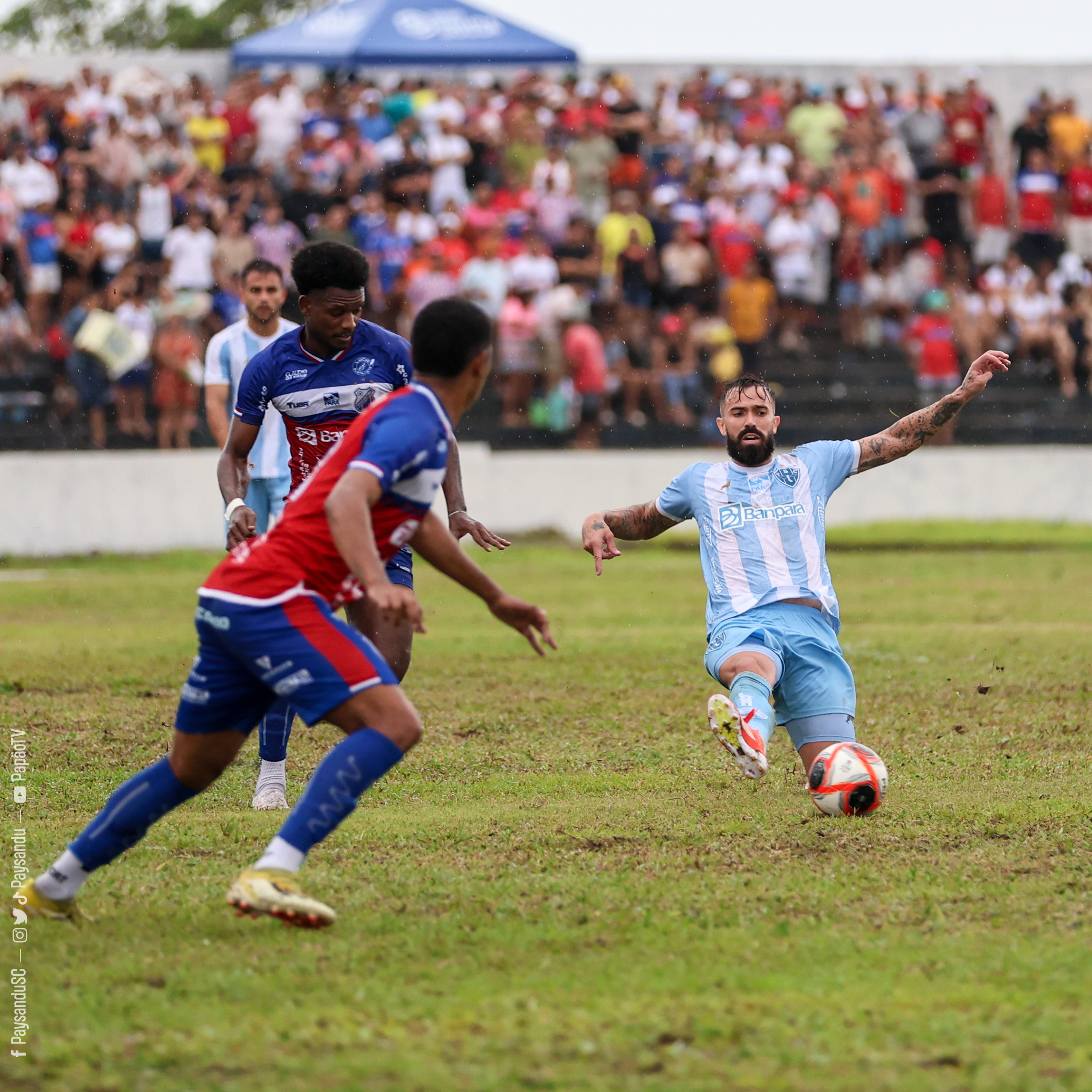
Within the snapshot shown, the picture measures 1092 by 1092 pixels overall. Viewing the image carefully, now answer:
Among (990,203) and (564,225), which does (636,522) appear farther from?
(990,203)

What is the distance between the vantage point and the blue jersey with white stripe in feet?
23.7

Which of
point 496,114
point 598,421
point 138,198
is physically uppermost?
point 496,114

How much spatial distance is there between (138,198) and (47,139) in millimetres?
1625

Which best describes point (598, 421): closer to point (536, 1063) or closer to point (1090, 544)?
point (1090, 544)

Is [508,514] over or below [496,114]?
below

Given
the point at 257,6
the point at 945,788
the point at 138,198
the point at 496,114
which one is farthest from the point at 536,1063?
the point at 257,6

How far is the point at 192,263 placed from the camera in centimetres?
2080

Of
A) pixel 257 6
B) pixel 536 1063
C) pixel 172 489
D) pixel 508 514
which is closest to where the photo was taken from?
pixel 536 1063

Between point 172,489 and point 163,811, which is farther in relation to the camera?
point 172,489

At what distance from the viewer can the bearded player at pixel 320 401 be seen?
272 inches

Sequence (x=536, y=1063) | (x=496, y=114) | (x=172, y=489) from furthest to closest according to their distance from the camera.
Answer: (x=496, y=114)
(x=172, y=489)
(x=536, y=1063)

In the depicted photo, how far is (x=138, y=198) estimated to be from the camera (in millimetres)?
21484

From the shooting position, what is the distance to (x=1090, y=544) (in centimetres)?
2238

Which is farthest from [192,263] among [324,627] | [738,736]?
[324,627]
